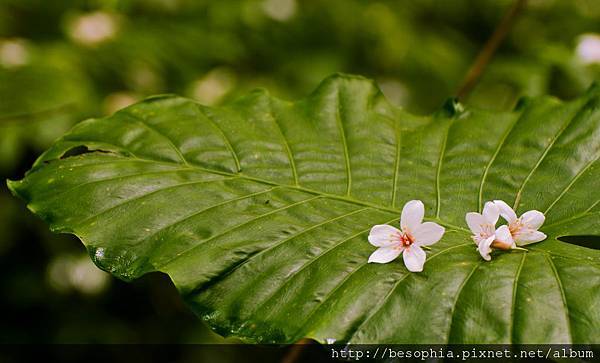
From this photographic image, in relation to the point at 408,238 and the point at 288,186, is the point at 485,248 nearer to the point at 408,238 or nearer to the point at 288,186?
the point at 408,238

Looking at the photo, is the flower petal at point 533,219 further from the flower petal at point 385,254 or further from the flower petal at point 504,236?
the flower petal at point 385,254

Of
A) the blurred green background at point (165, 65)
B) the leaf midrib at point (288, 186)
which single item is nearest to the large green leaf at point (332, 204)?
the leaf midrib at point (288, 186)

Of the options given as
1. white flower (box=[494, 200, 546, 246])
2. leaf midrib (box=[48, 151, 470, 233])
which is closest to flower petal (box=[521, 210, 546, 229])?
white flower (box=[494, 200, 546, 246])

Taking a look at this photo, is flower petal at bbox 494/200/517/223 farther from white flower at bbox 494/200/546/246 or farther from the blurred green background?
the blurred green background

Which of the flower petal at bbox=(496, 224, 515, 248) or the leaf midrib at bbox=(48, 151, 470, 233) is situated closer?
the flower petal at bbox=(496, 224, 515, 248)

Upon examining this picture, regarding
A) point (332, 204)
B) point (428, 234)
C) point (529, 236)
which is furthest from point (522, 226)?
point (332, 204)

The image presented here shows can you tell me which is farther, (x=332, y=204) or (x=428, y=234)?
(x=332, y=204)
